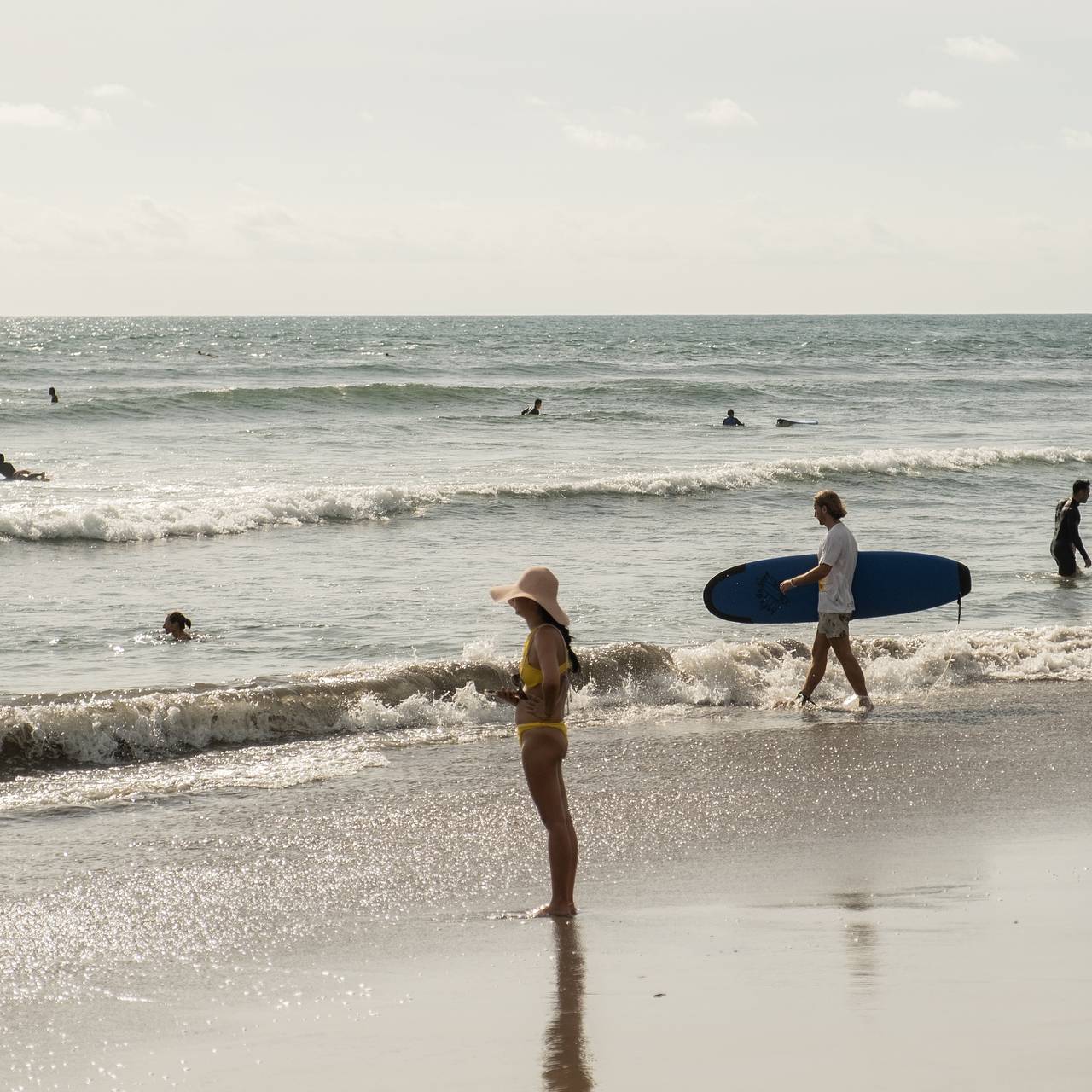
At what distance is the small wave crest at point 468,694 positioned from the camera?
29.3 ft

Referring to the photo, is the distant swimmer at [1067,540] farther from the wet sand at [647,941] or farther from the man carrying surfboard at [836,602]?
the wet sand at [647,941]

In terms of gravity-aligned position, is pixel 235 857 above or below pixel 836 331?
below

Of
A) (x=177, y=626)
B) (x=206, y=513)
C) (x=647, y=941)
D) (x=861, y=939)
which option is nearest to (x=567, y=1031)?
(x=647, y=941)

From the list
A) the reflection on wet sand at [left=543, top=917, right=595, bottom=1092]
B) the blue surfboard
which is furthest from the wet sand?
the blue surfboard

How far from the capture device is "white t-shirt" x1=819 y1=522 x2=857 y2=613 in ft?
32.9

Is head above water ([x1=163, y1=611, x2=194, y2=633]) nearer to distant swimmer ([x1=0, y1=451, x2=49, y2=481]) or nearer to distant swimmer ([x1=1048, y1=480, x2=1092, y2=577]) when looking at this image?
distant swimmer ([x1=1048, y1=480, x2=1092, y2=577])

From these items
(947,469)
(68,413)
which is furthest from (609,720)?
(68,413)

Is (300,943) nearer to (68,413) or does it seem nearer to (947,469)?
(947,469)

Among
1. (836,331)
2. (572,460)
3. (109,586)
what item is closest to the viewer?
(109,586)

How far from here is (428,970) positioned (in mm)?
5121

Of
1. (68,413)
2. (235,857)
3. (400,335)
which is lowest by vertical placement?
(235,857)

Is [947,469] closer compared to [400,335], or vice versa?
[947,469]

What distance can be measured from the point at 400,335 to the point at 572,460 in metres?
84.5

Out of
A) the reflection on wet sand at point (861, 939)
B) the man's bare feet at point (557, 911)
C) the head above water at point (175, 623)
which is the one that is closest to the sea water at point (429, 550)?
the head above water at point (175, 623)
